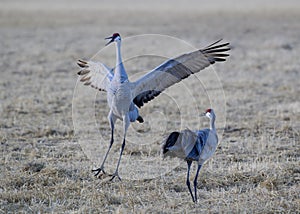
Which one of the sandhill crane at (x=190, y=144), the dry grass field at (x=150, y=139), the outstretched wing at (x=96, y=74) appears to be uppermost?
the outstretched wing at (x=96, y=74)

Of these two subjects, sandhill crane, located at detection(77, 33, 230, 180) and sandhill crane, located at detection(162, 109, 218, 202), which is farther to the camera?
sandhill crane, located at detection(77, 33, 230, 180)

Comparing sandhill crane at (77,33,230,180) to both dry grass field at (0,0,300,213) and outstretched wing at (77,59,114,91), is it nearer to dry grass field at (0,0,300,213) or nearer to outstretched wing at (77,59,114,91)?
outstretched wing at (77,59,114,91)

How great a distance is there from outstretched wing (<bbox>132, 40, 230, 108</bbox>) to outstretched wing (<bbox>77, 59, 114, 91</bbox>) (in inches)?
22.9

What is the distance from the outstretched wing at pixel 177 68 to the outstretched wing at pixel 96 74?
1.91ft

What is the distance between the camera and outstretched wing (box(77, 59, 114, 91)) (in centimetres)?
827

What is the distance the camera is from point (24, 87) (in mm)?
14102

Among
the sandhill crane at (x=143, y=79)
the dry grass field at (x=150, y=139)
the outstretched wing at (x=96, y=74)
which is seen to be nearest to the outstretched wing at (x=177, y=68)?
the sandhill crane at (x=143, y=79)

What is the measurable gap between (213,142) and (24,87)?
8678mm

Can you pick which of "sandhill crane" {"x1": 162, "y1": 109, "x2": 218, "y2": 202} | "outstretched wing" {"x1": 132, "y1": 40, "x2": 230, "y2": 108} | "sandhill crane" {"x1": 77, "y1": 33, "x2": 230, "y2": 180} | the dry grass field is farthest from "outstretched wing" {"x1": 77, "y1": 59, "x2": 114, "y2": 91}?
"sandhill crane" {"x1": 162, "y1": 109, "x2": 218, "y2": 202}

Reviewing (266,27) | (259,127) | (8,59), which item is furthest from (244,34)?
(259,127)

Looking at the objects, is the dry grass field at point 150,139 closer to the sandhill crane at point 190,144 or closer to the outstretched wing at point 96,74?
the sandhill crane at point 190,144

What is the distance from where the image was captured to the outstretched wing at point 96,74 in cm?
827

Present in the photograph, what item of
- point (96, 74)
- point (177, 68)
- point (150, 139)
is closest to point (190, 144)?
point (177, 68)

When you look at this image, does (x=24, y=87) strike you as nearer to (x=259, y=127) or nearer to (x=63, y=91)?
(x=63, y=91)
